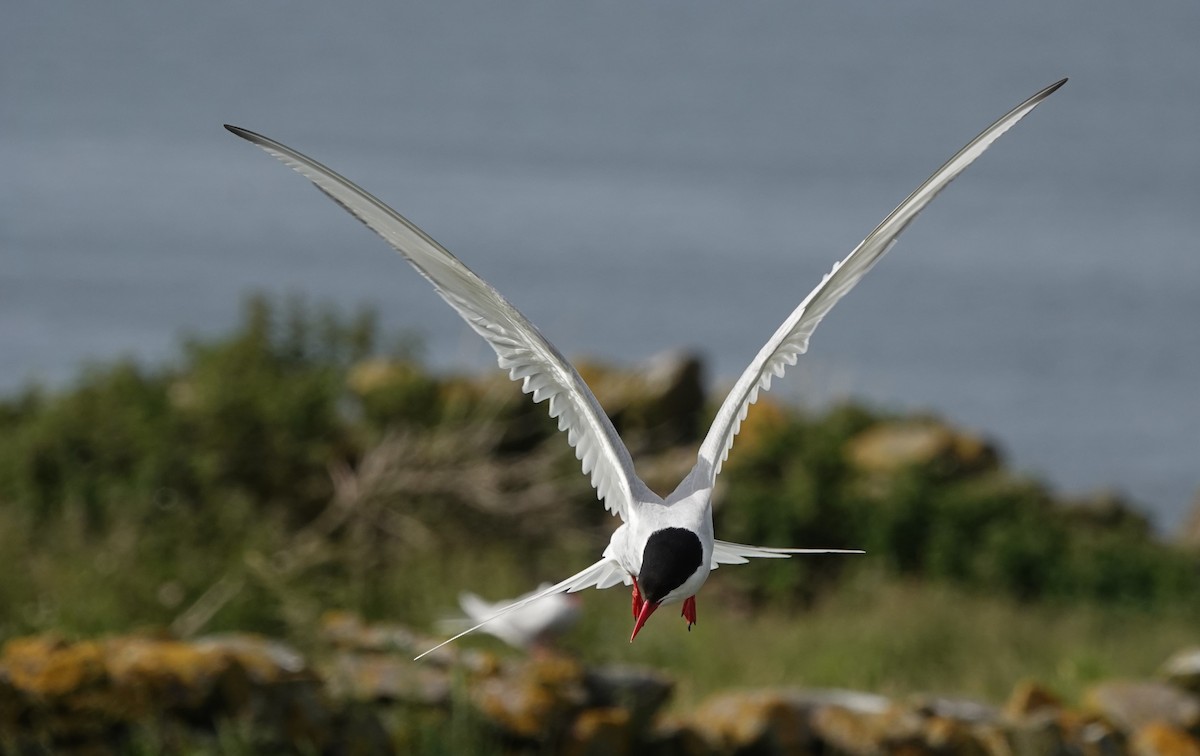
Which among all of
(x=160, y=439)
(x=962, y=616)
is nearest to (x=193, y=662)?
(x=160, y=439)

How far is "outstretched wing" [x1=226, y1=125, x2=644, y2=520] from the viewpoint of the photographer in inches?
58.9

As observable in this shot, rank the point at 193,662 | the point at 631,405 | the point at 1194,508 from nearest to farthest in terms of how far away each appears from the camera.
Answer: the point at 193,662, the point at 631,405, the point at 1194,508

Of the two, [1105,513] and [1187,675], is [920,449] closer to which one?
[1105,513]

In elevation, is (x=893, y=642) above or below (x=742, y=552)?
below

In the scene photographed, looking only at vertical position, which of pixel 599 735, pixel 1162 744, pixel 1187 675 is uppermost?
pixel 599 735

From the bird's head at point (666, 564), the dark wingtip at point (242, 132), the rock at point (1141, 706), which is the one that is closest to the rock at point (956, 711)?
the rock at point (1141, 706)

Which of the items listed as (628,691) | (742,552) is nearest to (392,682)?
(628,691)

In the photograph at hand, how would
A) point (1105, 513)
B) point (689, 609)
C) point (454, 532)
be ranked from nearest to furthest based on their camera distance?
point (689, 609) → point (454, 532) → point (1105, 513)

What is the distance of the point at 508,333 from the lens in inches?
64.1

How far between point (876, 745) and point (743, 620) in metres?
4.19

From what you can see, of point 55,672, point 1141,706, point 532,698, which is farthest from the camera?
point 1141,706

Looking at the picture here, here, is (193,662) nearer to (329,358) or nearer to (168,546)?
(168,546)

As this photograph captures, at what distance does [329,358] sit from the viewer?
12.8 meters

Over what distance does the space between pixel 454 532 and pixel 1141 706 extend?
Answer: 4511mm
